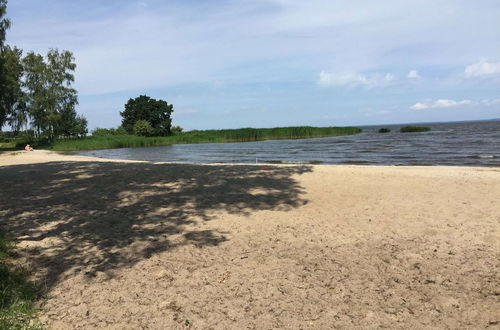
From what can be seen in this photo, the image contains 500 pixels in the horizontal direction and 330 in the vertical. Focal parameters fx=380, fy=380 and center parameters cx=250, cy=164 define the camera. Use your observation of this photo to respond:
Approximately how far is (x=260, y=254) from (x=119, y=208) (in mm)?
3696

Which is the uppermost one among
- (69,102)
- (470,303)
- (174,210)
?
(69,102)

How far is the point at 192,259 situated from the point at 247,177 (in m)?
6.43

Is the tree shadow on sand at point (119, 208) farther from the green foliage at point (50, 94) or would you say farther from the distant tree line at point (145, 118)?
the distant tree line at point (145, 118)

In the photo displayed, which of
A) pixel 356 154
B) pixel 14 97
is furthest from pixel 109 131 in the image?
pixel 356 154

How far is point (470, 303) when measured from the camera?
438cm

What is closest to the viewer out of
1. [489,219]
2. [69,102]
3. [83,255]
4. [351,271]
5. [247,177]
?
[351,271]

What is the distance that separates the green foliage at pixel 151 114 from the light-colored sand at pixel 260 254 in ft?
200

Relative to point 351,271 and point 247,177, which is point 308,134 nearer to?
point 247,177

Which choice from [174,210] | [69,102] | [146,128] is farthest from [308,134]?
[174,210]

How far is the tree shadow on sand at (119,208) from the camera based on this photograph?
567 centimetres

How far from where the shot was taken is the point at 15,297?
13.9 feet

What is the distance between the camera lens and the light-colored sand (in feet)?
13.7

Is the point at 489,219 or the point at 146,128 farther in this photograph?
the point at 146,128

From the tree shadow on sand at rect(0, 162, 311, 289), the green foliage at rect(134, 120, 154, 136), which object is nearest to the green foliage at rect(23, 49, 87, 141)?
the green foliage at rect(134, 120, 154, 136)
